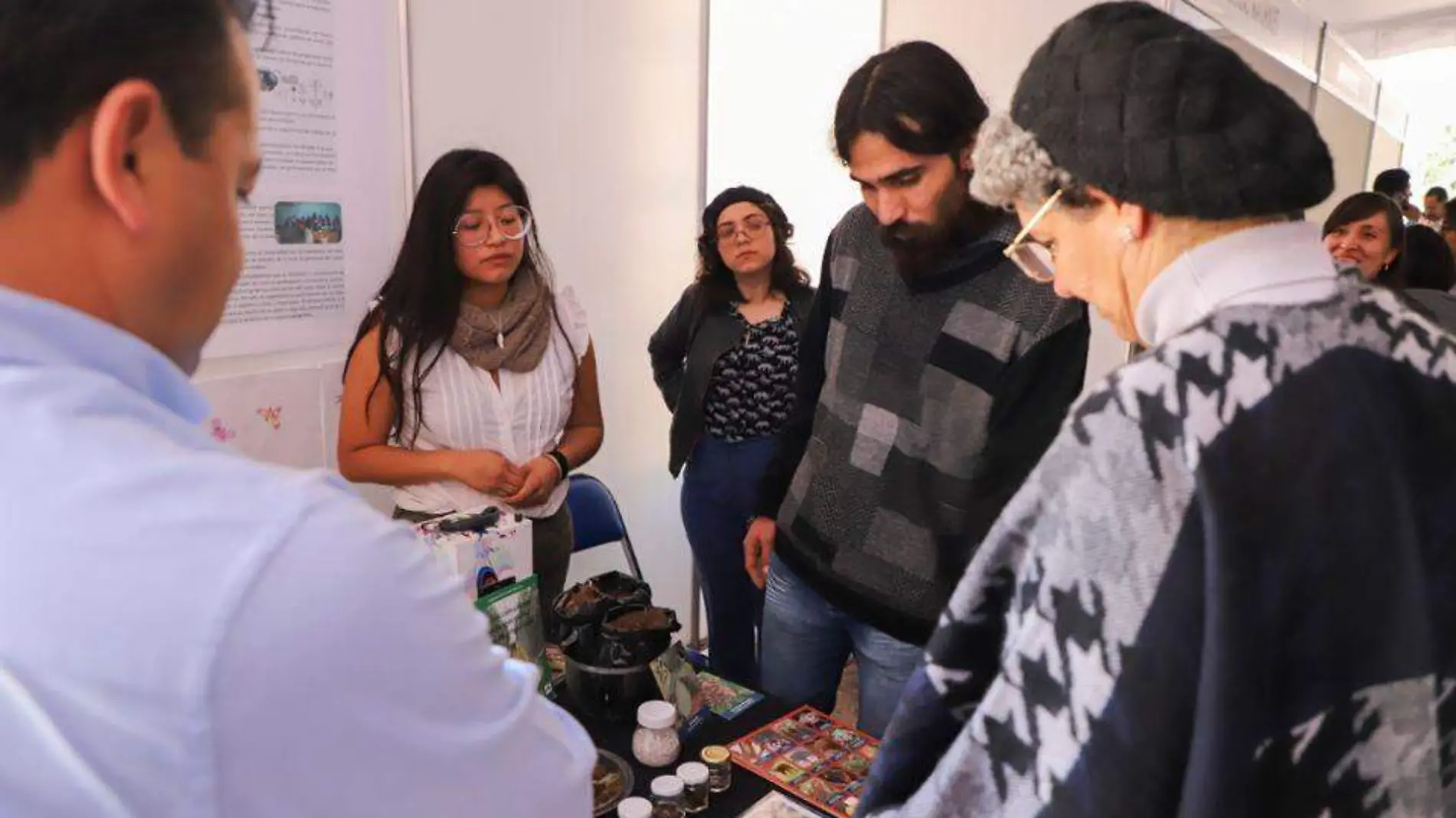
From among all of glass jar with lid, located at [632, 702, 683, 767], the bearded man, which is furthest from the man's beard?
glass jar with lid, located at [632, 702, 683, 767]

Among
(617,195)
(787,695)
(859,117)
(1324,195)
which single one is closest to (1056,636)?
(1324,195)

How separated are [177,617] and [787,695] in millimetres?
1538

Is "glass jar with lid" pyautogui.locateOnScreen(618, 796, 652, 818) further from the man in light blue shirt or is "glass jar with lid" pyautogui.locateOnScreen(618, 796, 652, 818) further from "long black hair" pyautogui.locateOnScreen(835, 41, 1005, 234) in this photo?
"long black hair" pyautogui.locateOnScreen(835, 41, 1005, 234)

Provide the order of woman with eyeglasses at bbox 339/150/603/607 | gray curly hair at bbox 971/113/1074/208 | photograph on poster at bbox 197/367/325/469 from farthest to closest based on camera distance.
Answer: photograph on poster at bbox 197/367/325/469, woman with eyeglasses at bbox 339/150/603/607, gray curly hair at bbox 971/113/1074/208

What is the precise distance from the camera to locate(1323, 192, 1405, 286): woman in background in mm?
2932

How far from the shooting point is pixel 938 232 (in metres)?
1.54

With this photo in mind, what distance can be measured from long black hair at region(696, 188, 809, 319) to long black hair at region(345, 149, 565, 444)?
93cm

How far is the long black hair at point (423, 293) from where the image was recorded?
1.88 meters

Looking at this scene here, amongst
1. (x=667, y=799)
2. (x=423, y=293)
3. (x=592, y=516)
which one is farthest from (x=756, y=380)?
(x=667, y=799)

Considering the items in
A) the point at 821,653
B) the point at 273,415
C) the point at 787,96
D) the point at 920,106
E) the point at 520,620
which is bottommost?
the point at 821,653

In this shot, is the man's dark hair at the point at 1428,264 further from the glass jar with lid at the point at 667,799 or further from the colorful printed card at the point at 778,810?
the glass jar with lid at the point at 667,799

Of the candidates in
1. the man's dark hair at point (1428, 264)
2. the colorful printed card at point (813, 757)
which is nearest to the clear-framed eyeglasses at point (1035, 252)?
the colorful printed card at point (813, 757)

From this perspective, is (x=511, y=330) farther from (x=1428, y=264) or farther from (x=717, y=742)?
(x=1428, y=264)

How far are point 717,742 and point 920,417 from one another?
0.61 meters
